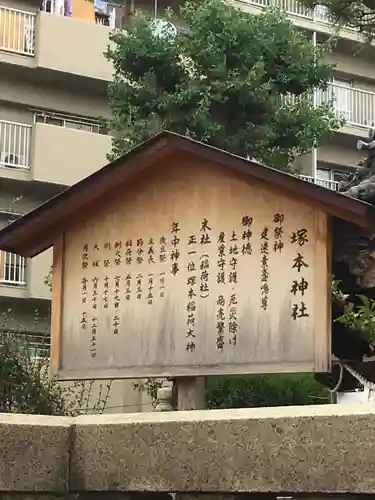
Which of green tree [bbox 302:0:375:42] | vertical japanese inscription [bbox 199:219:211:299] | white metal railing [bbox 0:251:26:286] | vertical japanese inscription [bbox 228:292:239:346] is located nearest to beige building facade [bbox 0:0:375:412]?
white metal railing [bbox 0:251:26:286]

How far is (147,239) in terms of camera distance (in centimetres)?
607

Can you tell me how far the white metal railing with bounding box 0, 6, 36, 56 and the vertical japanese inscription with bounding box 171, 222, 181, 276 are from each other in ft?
40.4

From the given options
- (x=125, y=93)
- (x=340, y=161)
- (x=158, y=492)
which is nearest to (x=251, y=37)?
(x=125, y=93)

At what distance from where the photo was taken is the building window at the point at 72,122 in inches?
701

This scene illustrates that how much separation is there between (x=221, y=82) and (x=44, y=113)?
6.73 metres

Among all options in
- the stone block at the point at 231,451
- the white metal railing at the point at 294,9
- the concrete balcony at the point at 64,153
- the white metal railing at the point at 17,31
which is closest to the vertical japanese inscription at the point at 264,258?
the stone block at the point at 231,451

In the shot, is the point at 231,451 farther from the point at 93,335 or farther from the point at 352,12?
the point at 352,12

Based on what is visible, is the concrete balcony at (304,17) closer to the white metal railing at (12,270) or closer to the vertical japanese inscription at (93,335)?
the white metal railing at (12,270)

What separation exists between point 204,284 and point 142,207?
76cm

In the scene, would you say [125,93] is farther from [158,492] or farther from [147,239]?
[158,492]

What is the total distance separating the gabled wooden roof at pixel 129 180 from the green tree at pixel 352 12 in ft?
18.0

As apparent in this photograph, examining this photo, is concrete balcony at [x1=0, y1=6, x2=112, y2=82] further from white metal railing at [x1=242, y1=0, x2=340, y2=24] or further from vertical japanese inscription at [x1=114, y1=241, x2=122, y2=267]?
vertical japanese inscription at [x1=114, y1=241, x2=122, y2=267]

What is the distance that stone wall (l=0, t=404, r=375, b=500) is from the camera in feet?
7.97

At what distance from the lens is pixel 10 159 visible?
16703mm
